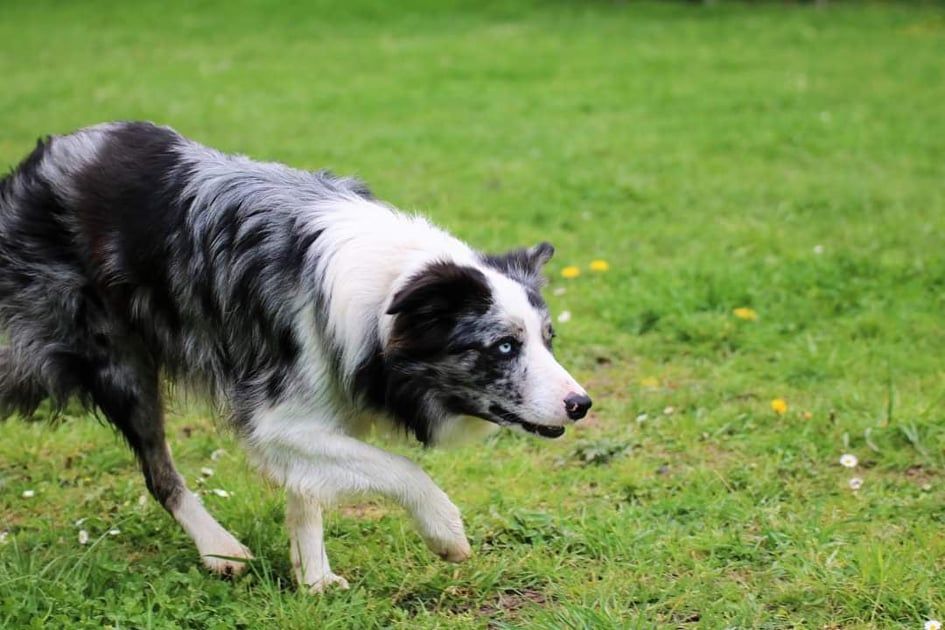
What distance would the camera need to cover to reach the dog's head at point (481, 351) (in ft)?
12.1

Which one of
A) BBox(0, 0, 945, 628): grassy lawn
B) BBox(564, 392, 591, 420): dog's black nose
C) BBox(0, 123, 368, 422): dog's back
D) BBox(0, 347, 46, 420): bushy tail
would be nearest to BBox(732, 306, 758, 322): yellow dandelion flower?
BBox(0, 0, 945, 628): grassy lawn

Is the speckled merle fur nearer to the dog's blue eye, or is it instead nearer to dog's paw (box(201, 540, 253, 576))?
the dog's blue eye

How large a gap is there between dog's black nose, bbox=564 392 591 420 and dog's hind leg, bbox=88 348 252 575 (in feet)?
4.52

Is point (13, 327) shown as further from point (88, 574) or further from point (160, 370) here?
point (88, 574)

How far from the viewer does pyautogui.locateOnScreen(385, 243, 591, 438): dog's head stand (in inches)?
145

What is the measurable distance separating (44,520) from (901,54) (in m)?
13.4

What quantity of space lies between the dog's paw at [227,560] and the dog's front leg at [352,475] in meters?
0.42

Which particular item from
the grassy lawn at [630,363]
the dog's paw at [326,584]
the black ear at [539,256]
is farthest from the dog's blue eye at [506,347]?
the dog's paw at [326,584]

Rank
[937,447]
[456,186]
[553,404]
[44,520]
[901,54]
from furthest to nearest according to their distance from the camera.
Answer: [901,54]
[456,186]
[937,447]
[44,520]
[553,404]

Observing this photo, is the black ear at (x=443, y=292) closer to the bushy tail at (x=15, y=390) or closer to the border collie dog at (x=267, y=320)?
the border collie dog at (x=267, y=320)

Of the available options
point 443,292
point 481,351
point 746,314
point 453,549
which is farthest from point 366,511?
point 746,314

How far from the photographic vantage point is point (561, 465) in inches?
201

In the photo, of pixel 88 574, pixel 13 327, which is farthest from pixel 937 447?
pixel 13 327

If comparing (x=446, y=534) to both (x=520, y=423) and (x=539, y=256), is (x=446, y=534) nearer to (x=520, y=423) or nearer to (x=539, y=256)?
(x=520, y=423)
